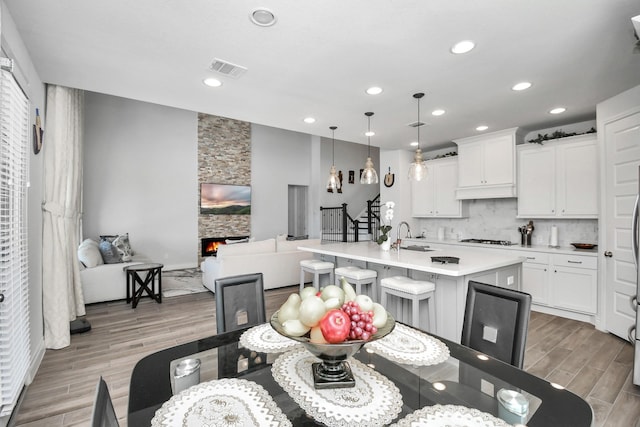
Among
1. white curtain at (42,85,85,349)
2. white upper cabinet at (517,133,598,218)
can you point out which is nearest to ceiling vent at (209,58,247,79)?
white curtain at (42,85,85,349)

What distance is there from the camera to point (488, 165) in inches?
201

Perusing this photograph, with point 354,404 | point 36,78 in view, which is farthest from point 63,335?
point 354,404

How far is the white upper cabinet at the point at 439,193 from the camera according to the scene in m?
5.75

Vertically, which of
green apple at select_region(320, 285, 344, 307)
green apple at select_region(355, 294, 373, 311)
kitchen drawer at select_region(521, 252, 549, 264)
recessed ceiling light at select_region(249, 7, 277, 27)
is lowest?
kitchen drawer at select_region(521, 252, 549, 264)

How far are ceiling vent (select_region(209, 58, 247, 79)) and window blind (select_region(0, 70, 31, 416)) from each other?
53.4 inches

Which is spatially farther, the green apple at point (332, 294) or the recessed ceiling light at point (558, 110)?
the recessed ceiling light at point (558, 110)

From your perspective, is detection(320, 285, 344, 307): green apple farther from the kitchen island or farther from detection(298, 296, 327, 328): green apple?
the kitchen island

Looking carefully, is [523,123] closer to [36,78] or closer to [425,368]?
[425,368]

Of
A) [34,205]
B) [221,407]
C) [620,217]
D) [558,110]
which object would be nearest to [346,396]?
[221,407]

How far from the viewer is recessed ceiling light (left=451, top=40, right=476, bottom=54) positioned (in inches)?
93.3

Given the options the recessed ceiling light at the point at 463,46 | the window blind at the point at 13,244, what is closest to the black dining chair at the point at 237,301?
the window blind at the point at 13,244

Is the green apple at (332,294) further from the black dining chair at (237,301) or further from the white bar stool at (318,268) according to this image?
the white bar stool at (318,268)

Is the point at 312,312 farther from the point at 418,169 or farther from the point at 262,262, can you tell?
the point at 262,262

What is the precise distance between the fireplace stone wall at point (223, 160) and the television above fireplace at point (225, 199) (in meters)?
0.12
